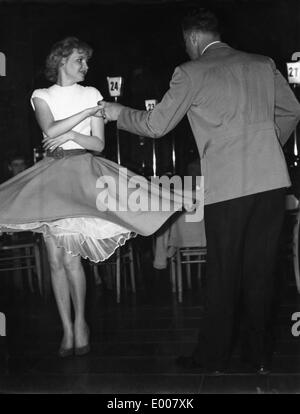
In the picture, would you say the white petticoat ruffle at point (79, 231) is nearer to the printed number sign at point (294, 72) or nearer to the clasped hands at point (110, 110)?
the clasped hands at point (110, 110)

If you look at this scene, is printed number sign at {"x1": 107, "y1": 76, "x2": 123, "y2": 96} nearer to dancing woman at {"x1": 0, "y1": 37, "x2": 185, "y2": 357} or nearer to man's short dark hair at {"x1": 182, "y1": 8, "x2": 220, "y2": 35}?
dancing woman at {"x1": 0, "y1": 37, "x2": 185, "y2": 357}

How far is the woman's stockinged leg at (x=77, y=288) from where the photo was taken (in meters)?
3.38

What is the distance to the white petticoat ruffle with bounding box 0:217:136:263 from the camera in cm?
330

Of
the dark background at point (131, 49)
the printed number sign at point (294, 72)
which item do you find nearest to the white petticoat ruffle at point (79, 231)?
the printed number sign at point (294, 72)

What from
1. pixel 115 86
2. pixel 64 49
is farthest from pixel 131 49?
pixel 64 49

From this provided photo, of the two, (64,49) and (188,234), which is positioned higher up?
(64,49)

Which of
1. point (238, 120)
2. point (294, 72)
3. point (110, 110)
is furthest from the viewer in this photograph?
point (294, 72)

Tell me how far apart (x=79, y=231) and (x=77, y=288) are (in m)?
0.30

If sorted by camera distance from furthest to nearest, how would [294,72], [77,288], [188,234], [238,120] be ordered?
[294,72] < [188,234] < [77,288] < [238,120]

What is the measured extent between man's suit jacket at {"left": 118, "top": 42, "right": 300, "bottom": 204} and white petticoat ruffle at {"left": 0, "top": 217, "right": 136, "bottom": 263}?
0.65 meters

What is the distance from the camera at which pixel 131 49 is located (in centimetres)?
974

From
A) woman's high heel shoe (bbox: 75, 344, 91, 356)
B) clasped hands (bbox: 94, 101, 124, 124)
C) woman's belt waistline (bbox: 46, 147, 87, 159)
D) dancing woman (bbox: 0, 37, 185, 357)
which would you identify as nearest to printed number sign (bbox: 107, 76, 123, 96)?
dancing woman (bbox: 0, 37, 185, 357)

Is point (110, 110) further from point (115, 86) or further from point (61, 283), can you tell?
point (115, 86)

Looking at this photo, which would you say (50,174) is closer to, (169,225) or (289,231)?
(169,225)
